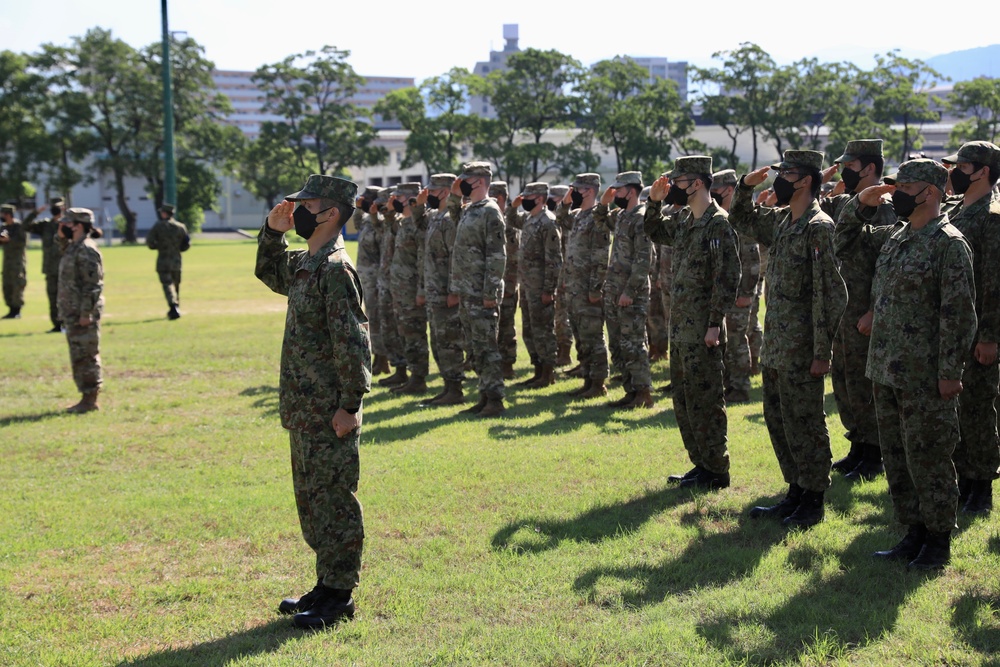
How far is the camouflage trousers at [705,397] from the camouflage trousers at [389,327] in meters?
6.24

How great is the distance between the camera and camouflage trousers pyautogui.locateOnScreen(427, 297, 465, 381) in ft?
36.0

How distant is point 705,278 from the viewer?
6883 millimetres

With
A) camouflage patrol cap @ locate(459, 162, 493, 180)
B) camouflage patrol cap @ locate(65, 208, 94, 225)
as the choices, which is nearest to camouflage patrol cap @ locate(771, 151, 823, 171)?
camouflage patrol cap @ locate(459, 162, 493, 180)

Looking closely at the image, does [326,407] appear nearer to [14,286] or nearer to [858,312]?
[858,312]

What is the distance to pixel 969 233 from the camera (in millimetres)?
6320

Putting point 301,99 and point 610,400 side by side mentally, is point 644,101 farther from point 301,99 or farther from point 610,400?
point 610,400

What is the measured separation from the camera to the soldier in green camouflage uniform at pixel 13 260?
19.7 m

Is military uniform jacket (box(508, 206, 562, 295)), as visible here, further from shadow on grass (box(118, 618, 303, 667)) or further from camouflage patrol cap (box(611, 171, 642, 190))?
shadow on grass (box(118, 618, 303, 667))

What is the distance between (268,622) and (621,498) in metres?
2.98

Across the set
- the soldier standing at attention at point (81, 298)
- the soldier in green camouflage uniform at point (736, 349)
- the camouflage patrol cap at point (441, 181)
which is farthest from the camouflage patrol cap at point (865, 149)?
the soldier standing at attention at point (81, 298)

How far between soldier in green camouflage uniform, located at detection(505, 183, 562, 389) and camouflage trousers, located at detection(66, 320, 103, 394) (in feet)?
17.4

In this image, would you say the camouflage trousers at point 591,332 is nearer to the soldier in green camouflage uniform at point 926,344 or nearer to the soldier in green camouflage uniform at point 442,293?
the soldier in green camouflage uniform at point 442,293

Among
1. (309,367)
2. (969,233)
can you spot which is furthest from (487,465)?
(969,233)

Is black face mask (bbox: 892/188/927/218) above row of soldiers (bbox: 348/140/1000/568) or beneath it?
above
